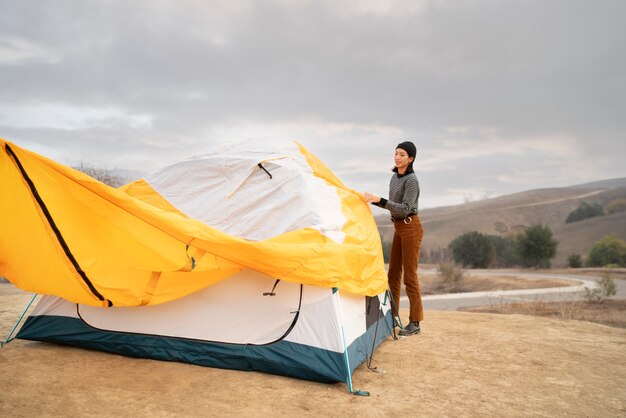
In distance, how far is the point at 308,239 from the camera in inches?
182

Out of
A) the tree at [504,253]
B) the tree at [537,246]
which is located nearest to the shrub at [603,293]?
the tree at [537,246]

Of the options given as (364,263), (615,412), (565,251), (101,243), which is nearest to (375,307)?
(364,263)

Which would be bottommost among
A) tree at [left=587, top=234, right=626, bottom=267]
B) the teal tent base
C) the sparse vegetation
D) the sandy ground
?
the sandy ground

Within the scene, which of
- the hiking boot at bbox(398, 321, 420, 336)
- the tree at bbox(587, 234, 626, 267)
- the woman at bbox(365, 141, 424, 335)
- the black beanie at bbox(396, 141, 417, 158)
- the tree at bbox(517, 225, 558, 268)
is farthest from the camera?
the tree at bbox(587, 234, 626, 267)

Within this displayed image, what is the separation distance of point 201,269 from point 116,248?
904 mm

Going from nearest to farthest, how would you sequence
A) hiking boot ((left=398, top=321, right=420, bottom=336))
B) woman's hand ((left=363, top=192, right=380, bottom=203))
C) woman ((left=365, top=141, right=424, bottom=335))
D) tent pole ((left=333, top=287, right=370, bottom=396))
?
tent pole ((left=333, top=287, right=370, bottom=396))
woman's hand ((left=363, top=192, right=380, bottom=203))
woman ((left=365, top=141, right=424, bottom=335))
hiking boot ((left=398, top=321, right=420, bottom=336))

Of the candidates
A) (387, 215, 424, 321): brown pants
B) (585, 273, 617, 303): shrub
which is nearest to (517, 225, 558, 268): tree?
(585, 273, 617, 303): shrub

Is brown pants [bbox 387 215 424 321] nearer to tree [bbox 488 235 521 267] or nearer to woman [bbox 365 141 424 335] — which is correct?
woman [bbox 365 141 424 335]

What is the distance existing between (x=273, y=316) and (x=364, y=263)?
112cm

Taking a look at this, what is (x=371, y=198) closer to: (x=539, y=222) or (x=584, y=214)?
(x=584, y=214)

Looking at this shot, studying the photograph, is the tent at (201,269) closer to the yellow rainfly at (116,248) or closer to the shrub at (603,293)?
the yellow rainfly at (116,248)

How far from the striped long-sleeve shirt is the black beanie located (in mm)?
270

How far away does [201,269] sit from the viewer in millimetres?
4234

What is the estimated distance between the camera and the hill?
56250mm
